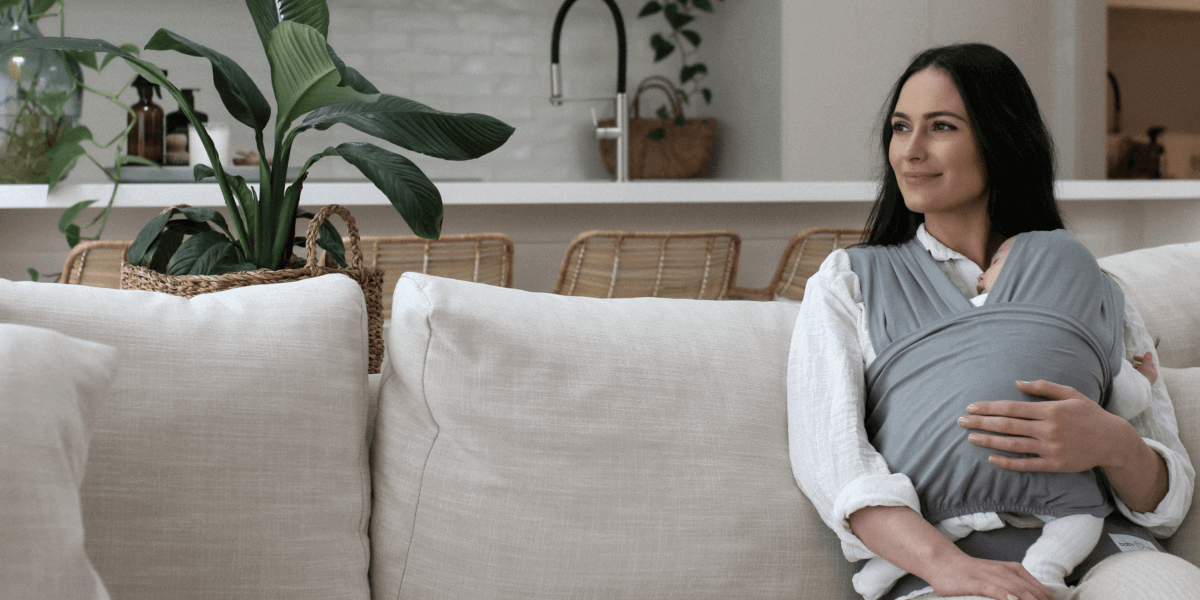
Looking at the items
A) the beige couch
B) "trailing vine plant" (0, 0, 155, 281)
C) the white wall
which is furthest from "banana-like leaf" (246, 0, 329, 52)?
the white wall

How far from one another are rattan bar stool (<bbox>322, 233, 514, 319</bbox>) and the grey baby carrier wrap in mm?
1419

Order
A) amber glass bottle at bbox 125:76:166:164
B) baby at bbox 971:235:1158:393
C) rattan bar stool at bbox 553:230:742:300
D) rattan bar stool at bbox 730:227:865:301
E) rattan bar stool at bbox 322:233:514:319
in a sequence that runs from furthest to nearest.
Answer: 1. amber glass bottle at bbox 125:76:166:164
2. rattan bar stool at bbox 730:227:865:301
3. rattan bar stool at bbox 553:230:742:300
4. rattan bar stool at bbox 322:233:514:319
5. baby at bbox 971:235:1158:393

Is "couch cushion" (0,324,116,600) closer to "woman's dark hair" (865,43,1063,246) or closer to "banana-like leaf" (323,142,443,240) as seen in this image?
"banana-like leaf" (323,142,443,240)

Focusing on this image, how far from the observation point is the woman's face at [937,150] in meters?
1.15

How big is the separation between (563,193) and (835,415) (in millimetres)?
1772

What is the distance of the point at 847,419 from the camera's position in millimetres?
1025

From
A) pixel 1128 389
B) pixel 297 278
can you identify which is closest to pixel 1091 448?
pixel 1128 389

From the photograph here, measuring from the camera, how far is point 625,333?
1086 mm

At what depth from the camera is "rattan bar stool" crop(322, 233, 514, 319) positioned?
230 cm

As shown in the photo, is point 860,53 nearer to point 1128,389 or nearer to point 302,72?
point 1128,389

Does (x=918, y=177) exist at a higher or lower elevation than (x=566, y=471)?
higher

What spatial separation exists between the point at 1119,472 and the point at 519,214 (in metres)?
2.10

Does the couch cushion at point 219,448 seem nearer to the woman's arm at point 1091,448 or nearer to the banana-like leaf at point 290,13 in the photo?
the banana-like leaf at point 290,13

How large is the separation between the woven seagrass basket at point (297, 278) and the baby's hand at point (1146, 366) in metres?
0.98
